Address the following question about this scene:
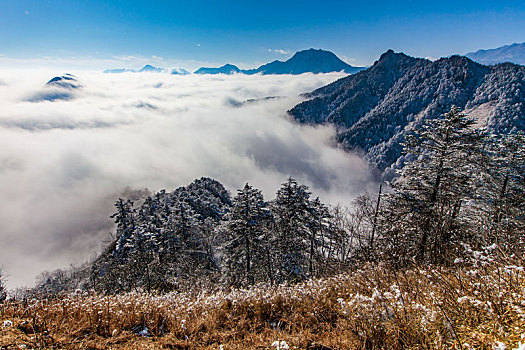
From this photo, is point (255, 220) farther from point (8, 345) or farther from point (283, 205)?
point (8, 345)

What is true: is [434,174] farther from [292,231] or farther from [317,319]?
[317,319]

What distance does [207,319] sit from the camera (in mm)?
4203

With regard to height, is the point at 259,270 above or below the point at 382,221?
below

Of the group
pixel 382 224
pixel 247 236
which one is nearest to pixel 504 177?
pixel 382 224

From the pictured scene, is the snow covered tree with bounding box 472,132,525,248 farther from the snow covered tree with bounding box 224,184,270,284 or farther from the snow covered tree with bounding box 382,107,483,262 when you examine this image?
the snow covered tree with bounding box 224,184,270,284

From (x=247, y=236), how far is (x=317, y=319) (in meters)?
19.4

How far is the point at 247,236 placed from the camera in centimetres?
2308

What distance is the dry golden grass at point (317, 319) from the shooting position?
244 centimetres

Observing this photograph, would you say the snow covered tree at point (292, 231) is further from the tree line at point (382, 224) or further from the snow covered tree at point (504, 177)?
the snow covered tree at point (504, 177)

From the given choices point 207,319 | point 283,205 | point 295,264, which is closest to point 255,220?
point 283,205

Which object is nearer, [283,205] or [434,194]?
[434,194]

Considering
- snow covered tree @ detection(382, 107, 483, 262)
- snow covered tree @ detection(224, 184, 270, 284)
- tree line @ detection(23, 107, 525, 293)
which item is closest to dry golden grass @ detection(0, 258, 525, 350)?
tree line @ detection(23, 107, 525, 293)

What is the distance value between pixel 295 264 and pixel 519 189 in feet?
60.4

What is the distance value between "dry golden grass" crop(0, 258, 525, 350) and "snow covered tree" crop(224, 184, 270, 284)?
17.5m
